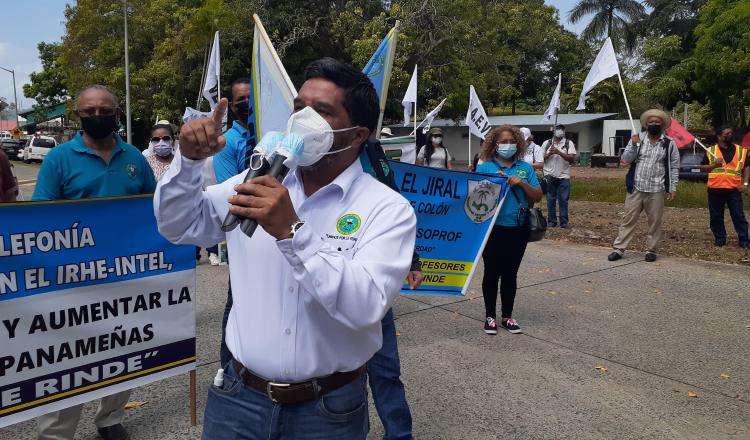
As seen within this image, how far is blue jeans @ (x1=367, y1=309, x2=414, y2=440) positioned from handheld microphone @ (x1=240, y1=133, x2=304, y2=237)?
174 cm

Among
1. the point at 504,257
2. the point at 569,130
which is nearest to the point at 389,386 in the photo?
the point at 504,257

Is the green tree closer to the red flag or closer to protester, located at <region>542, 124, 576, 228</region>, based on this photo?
protester, located at <region>542, 124, 576, 228</region>

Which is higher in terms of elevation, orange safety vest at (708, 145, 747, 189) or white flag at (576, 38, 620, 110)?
white flag at (576, 38, 620, 110)

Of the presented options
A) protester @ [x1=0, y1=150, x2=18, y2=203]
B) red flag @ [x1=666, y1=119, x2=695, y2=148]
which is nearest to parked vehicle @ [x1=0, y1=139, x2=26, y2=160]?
protester @ [x1=0, y1=150, x2=18, y2=203]

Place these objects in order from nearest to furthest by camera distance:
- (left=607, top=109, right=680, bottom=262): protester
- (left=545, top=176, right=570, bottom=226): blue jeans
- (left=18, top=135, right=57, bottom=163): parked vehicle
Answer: (left=607, top=109, right=680, bottom=262): protester, (left=545, top=176, right=570, bottom=226): blue jeans, (left=18, top=135, right=57, bottom=163): parked vehicle

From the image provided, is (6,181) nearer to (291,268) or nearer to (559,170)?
(291,268)

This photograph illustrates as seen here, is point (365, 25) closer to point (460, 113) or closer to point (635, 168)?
point (460, 113)

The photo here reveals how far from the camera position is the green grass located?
14312 millimetres

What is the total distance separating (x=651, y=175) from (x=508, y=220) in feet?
13.4

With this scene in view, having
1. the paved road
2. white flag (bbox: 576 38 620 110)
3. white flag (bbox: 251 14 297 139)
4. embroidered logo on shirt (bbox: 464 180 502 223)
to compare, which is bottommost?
the paved road

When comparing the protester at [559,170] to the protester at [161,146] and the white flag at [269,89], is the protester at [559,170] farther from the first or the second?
the white flag at [269,89]

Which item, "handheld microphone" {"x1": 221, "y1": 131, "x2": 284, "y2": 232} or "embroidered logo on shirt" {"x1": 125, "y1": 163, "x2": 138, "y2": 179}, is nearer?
"handheld microphone" {"x1": 221, "y1": 131, "x2": 284, "y2": 232}

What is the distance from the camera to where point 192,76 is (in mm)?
27875

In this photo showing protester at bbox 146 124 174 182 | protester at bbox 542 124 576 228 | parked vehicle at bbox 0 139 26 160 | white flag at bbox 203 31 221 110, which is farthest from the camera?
parked vehicle at bbox 0 139 26 160
